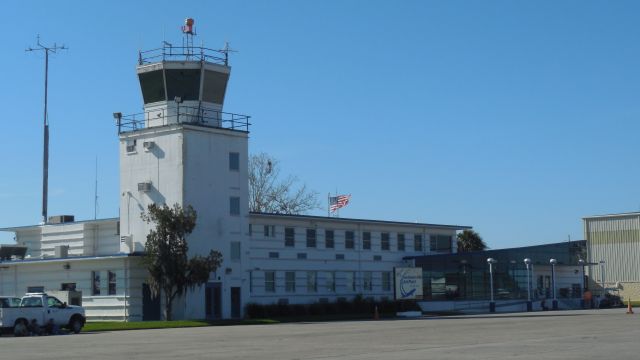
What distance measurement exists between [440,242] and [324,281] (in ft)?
42.8

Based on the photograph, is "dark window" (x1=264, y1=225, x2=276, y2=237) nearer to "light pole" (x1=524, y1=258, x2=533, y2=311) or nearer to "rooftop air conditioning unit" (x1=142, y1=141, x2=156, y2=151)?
"rooftop air conditioning unit" (x1=142, y1=141, x2=156, y2=151)

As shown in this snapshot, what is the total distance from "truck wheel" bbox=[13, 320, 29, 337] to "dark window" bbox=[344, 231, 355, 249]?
93.5ft

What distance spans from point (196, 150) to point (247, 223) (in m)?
5.80

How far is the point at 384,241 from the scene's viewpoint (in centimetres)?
6769

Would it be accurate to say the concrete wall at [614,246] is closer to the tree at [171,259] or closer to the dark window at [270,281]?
the dark window at [270,281]

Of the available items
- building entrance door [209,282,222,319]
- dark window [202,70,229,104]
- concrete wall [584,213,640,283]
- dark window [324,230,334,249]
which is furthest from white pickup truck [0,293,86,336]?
concrete wall [584,213,640,283]

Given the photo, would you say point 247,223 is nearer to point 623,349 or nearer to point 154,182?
point 154,182

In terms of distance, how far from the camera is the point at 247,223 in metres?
Answer: 57.2

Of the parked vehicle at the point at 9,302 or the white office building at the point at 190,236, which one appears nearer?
the parked vehicle at the point at 9,302

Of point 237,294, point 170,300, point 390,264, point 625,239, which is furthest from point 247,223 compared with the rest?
point 625,239

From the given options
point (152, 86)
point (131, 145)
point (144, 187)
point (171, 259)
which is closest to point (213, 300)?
point (171, 259)

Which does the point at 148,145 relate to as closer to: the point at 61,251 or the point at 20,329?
the point at 61,251

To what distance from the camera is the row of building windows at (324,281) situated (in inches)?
2355

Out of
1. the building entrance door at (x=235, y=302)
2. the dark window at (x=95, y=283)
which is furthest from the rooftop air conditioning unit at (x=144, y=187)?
the building entrance door at (x=235, y=302)
